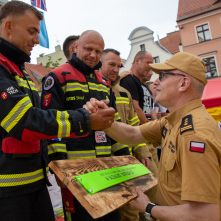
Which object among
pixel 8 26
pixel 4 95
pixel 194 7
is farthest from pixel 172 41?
pixel 4 95

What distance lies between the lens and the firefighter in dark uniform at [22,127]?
5.41 feet

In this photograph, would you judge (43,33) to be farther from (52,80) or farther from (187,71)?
(187,71)

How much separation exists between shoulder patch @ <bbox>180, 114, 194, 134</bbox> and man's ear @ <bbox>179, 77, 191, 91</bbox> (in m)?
0.27

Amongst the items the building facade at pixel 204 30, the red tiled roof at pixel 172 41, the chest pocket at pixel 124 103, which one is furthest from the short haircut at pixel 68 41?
the red tiled roof at pixel 172 41

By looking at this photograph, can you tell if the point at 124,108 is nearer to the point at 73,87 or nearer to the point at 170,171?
the point at 73,87

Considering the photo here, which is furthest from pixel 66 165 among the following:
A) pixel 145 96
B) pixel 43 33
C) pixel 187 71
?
pixel 43 33

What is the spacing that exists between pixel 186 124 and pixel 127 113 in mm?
2082

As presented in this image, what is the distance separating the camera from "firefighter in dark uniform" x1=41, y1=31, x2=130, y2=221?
2.19 metres

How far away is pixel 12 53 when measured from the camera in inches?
76.3

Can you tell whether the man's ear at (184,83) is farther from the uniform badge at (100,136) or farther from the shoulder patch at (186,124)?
the uniform badge at (100,136)

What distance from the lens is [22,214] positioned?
175 cm

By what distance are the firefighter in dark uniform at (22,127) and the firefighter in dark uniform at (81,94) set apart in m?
0.19

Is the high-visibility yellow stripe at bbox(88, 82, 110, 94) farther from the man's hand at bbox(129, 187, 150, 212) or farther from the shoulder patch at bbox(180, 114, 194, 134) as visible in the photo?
the man's hand at bbox(129, 187, 150, 212)

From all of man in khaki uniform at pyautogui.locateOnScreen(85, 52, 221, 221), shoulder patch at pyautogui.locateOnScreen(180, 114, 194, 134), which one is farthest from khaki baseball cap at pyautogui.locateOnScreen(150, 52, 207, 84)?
shoulder patch at pyautogui.locateOnScreen(180, 114, 194, 134)
